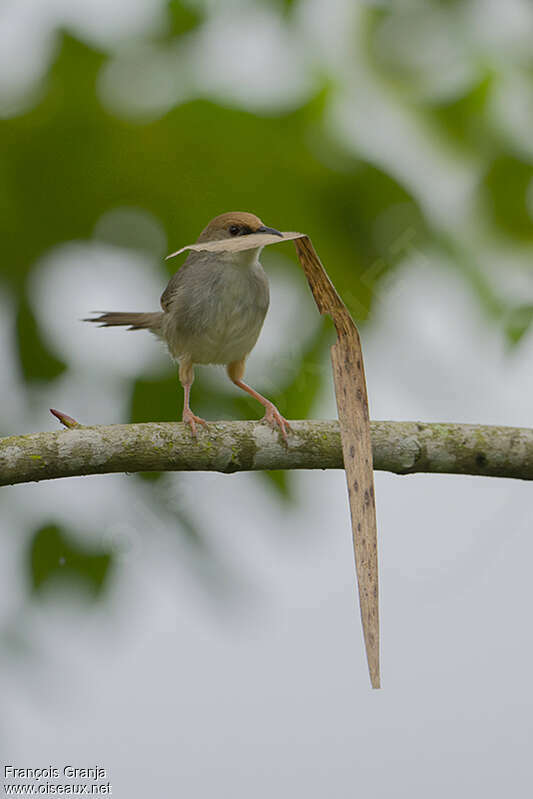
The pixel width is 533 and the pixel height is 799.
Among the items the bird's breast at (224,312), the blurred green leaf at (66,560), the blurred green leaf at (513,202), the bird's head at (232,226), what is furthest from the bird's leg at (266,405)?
the blurred green leaf at (513,202)

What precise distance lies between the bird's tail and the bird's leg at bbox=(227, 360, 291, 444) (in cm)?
45

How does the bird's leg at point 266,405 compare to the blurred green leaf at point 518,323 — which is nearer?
the bird's leg at point 266,405

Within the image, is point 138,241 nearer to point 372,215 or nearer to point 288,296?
point 288,296

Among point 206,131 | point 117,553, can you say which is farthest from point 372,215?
point 117,553

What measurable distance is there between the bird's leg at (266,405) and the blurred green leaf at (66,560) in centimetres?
152

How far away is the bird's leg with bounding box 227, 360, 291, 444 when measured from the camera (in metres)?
2.80

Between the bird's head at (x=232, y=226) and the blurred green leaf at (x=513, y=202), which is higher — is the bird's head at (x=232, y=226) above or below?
below

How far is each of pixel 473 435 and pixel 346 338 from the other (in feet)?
3.77

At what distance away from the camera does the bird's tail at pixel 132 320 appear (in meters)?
4.42

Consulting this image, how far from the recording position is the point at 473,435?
2.96m

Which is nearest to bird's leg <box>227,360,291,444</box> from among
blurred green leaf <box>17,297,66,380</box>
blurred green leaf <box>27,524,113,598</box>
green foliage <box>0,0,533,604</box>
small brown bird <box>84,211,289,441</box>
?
small brown bird <box>84,211,289,441</box>

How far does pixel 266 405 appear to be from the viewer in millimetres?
3410

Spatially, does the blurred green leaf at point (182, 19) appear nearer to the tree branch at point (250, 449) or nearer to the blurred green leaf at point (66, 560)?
the blurred green leaf at point (66, 560)

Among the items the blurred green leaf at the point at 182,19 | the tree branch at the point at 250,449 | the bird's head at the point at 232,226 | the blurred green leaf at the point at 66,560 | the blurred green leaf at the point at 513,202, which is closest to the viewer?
the tree branch at the point at 250,449
